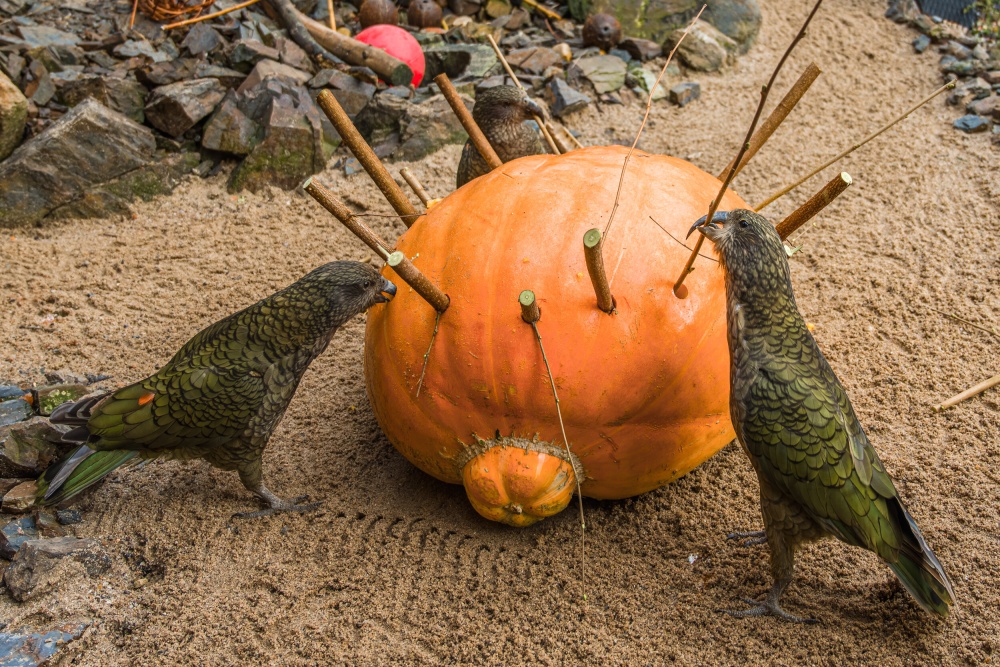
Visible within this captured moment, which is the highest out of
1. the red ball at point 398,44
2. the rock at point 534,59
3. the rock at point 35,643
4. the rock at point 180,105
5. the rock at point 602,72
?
the rock at point 602,72

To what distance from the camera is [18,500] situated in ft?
10.9

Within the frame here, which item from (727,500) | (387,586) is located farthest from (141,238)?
(727,500)

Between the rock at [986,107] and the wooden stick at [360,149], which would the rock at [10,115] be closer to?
the wooden stick at [360,149]

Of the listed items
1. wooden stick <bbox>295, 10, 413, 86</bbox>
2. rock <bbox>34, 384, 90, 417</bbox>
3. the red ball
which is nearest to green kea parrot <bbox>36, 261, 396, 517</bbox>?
rock <bbox>34, 384, 90, 417</bbox>

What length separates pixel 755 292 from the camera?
112 inches

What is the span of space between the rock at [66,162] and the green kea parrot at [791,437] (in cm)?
426

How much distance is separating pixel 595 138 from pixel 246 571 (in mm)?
4370

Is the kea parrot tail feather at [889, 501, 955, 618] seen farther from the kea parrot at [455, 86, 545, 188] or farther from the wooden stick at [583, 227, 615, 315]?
the kea parrot at [455, 86, 545, 188]

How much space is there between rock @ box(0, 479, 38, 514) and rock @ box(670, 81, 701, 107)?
17.8 feet

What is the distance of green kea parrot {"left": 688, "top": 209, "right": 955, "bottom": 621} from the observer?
8.66ft

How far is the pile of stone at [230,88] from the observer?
17.7ft

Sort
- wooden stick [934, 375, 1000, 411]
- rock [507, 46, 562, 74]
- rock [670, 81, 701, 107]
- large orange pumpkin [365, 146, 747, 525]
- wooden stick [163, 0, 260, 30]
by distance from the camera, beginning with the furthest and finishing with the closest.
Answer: rock [507, 46, 562, 74] → rock [670, 81, 701, 107] → wooden stick [163, 0, 260, 30] → wooden stick [934, 375, 1000, 411] → large orange pumpkin [365, 146, 747, 525]

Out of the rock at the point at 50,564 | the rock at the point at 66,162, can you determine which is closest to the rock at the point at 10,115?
the rock at the point at 66,162

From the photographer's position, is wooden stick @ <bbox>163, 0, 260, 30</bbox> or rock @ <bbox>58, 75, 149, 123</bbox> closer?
rock @ <bbox>58, 75, 149, 123</bbox>
